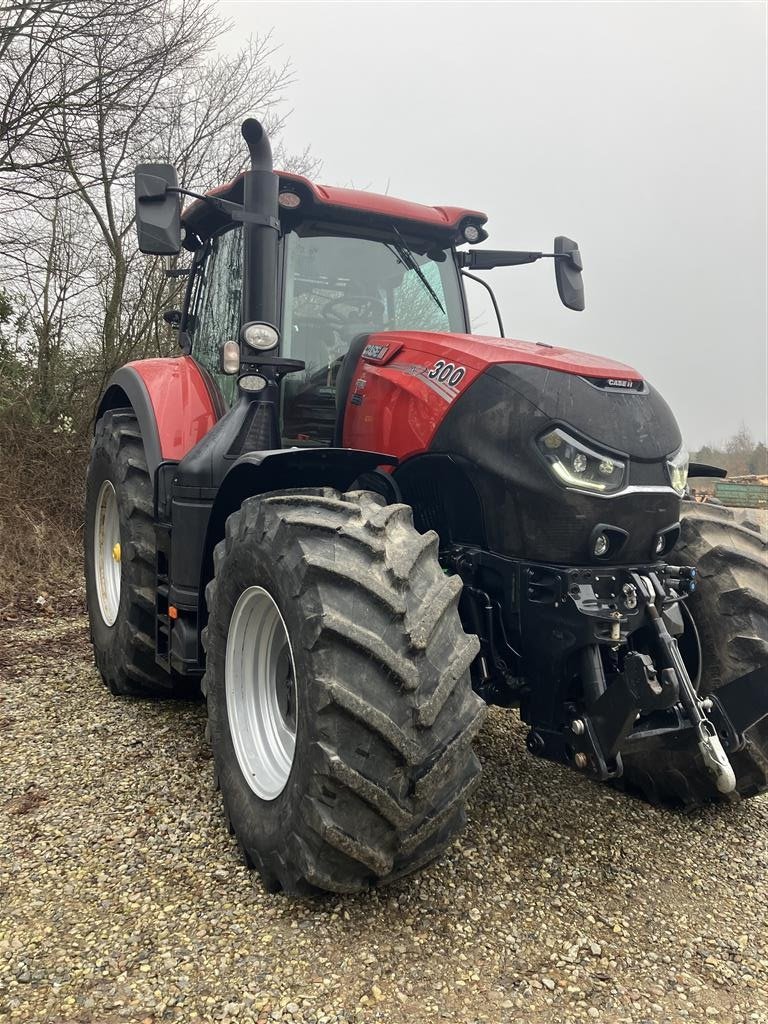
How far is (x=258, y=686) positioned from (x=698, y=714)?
4.65ft

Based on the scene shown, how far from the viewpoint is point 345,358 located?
10.2ft

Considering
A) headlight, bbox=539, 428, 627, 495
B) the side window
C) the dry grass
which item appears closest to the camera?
headlight, bbox=539, 428, 627, 495

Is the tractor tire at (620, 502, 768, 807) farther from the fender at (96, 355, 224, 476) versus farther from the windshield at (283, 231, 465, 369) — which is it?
the fender at (96, 355, 224, 476)

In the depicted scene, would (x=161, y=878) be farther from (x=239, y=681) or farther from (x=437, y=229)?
(x=437, y=229)

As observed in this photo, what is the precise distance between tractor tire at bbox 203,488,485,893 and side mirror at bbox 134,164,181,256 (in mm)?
1213

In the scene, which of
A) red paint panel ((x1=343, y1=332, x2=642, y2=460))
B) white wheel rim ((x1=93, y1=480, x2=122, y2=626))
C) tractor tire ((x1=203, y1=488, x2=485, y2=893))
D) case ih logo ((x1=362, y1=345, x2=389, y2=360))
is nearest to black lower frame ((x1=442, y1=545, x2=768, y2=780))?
tractor tire ((x1=203, y1=488, x2=485, y2=893))

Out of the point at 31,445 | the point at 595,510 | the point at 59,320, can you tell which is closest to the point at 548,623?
the point at 595,510

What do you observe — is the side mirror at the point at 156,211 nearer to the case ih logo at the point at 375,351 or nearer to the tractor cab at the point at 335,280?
the tractor cab at the point at 335,280

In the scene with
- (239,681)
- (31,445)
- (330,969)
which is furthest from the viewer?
(31,445)

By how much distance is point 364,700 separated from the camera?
1919 millimetres

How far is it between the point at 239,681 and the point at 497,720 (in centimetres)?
166

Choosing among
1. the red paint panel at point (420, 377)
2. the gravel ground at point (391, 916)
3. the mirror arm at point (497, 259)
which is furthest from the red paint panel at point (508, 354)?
the gravel ground at point (391, 916)

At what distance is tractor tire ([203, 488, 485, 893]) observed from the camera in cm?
191

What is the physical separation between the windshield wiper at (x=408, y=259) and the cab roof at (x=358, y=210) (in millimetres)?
59
